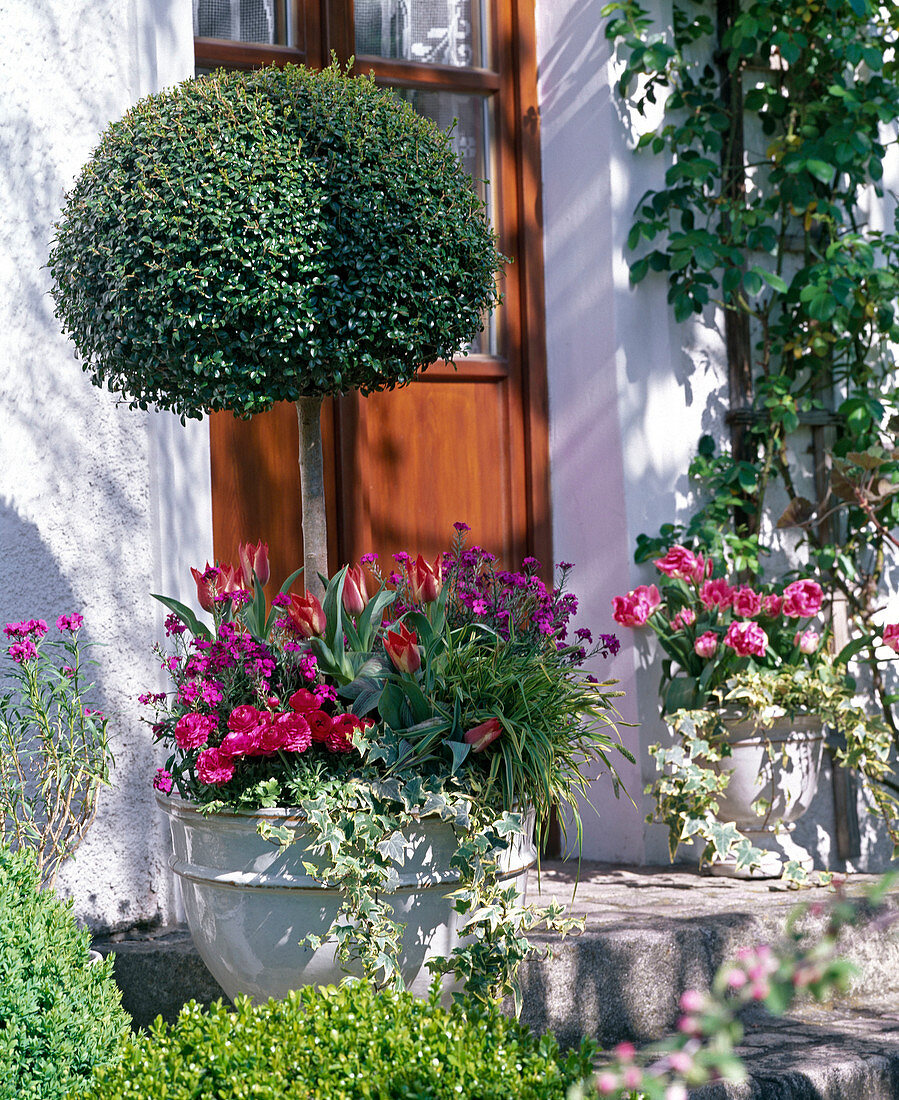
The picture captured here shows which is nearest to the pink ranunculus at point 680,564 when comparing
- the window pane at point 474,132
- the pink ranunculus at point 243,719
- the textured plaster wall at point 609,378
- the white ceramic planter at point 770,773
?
the textured plaster wall at point 609,378

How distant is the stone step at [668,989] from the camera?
264 centimetres

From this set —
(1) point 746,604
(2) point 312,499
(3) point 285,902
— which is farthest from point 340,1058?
(1) point 746,604

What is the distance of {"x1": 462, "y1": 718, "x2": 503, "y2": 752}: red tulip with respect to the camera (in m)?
2.31

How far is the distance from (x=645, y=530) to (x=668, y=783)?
897mm

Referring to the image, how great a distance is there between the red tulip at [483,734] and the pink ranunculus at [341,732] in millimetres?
220

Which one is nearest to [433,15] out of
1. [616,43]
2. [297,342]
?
[616,43]

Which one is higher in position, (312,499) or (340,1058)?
(312,499)

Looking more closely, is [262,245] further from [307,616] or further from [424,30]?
[424,30]

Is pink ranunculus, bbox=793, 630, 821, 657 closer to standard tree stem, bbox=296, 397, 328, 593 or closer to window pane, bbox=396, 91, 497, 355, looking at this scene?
window pane, bbox=396, 91, 497, 355

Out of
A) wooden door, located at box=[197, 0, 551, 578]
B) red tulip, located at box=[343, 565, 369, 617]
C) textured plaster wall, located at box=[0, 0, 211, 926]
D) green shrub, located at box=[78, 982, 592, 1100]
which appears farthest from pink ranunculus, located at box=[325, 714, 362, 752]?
wooden door, located at box=[197, 0, 551, 578]

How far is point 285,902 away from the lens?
2.27 m

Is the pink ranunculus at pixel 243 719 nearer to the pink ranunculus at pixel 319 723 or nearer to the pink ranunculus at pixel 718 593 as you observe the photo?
the pink ranunculus at pixel 319 723

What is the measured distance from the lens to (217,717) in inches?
94.0

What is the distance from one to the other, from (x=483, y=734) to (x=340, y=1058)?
799 millimetres
